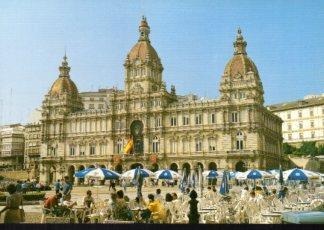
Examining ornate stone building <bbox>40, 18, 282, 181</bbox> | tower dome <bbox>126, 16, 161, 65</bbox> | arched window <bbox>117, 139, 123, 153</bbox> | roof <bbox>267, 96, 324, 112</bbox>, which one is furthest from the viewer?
roof <bbox>267, 96, 324, 112</bbox>

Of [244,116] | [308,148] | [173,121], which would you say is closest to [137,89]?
[173,121]

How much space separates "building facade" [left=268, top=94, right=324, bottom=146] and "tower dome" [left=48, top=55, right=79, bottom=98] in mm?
47784

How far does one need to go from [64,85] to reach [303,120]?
52.8 meters

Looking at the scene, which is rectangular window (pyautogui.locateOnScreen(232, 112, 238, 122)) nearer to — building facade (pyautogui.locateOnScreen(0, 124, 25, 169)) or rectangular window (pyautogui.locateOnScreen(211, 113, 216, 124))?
rectangular window (pyautogui.locateOnScreen(211, 113, 216, 124))

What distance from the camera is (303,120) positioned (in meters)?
98.3

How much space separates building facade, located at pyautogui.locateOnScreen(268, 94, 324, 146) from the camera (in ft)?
313

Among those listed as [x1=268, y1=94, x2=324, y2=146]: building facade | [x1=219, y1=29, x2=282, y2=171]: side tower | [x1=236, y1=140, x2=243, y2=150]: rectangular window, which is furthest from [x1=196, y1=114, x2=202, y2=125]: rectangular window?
[x1=268, y1=94, x2=324, y2=146]: building facade

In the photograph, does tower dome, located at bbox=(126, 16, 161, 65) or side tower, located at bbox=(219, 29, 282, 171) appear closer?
side tower, located at bbox=(219, 29, 282, 171)

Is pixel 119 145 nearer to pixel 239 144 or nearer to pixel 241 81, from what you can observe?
pixel 239 144

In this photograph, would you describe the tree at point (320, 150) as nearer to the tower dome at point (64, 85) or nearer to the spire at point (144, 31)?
the spire at point (144, 31)

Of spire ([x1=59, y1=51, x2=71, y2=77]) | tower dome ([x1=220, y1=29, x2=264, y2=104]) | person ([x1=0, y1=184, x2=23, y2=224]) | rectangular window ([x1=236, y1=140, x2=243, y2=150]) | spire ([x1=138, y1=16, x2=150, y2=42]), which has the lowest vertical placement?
person ([x1=0, y1=184, x2=23, y2=224])

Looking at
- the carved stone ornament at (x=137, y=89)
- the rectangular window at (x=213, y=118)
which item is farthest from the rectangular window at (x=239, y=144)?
the carved stone ornament at (x=137, y=89)

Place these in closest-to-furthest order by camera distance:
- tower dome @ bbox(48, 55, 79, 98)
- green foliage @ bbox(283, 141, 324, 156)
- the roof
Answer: tower dome @ bbox(48, 55, 79, 98) < green foliage @ bbox(283, 141, 324, 156) < the roof
